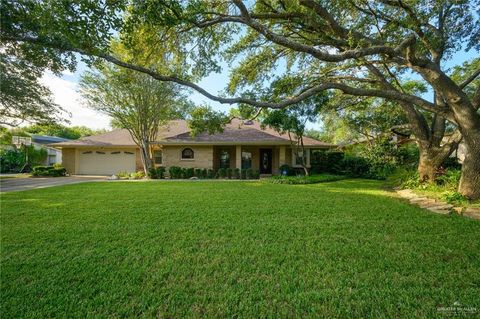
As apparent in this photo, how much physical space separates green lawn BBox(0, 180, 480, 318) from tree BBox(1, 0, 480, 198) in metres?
3.45

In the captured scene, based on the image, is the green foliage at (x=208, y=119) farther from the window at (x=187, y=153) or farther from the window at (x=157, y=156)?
the window at (x=157, y=156)

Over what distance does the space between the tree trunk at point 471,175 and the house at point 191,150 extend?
31.6 ft

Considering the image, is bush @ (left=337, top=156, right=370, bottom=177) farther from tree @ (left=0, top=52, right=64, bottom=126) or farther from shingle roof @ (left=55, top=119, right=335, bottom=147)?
tree @ (left=0, top=52, right=64, bottom=126)

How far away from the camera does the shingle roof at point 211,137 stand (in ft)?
Answer: 54.1

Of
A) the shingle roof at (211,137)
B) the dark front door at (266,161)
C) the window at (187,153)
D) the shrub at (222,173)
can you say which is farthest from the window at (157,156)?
the dark front door at (266,161)

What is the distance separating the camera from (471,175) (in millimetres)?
7211

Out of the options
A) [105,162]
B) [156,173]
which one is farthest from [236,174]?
[105,162]

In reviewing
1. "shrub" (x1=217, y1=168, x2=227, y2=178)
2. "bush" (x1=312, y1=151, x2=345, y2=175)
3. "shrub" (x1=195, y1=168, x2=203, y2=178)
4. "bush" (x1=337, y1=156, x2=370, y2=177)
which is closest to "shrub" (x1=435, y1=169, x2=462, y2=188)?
"bush" (x1=337, y1=156, x2=370, y2=177)

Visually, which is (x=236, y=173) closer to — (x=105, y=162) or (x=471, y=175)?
(x=471, y=175)

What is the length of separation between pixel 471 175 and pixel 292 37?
7.94 meters

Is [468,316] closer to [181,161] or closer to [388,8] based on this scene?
[388,8]

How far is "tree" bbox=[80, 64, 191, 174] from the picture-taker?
1508cm

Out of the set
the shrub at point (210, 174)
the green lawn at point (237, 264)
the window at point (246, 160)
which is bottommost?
the green lawn at point (237, 264)

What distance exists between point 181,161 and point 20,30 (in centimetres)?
1236
